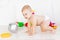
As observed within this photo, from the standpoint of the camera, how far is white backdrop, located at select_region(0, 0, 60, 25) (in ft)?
3.21

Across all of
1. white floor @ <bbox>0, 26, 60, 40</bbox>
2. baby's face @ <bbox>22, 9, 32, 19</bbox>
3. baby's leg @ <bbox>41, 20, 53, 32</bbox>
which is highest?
baby's face @ <bbox>22, 9, 32, 19</bbox>

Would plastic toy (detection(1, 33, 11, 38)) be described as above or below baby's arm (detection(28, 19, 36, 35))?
below

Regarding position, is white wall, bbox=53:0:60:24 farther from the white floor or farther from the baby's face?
the baby's face

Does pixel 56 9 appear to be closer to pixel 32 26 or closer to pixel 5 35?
pixel 32 26

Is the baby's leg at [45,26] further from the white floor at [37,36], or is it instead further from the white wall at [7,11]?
the white wall at [7,11]

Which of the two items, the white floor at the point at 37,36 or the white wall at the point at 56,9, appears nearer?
the white floor at the point at 37,36

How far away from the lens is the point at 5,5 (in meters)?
1.00

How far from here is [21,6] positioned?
0.99 metres

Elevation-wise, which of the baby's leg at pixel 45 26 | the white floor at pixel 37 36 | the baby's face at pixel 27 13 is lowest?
the white floor at pixel 37 36

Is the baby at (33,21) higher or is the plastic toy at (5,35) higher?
the baby at (33,21)

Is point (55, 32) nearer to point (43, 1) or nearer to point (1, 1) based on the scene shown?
point (43, 1)

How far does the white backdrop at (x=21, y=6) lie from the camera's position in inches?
38.5

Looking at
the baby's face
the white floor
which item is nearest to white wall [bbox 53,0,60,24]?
the white floor

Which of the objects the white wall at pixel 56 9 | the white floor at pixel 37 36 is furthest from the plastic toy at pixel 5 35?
the white wall at pixel 56 9
